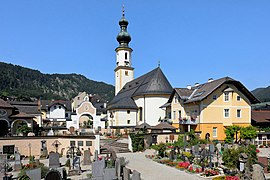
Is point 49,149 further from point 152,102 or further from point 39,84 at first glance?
point 39,84

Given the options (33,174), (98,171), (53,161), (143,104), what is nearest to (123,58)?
(143,104)

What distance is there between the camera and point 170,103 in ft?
137

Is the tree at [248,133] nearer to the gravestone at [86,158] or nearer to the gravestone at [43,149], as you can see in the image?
the gravestone at [86,158]

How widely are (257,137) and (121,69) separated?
36.0m

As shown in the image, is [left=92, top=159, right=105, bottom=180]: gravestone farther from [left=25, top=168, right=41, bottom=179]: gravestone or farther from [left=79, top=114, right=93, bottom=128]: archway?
[left=79, top=114, right=93, bottom=128]: archway

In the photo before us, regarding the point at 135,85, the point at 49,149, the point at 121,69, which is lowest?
the point at 49,149

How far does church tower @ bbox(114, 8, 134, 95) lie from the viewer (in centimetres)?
6172

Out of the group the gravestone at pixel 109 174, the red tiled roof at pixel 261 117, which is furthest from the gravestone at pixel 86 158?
the red tiled roof at pixel 261 117

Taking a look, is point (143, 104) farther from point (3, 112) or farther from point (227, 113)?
point (3, 112)

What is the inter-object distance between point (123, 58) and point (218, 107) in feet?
106

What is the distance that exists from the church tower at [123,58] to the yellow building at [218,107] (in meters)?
28.8

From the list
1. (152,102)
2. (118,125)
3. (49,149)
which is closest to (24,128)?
(49,149)

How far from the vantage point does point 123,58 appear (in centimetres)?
6172

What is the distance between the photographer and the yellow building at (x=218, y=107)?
108 ft
